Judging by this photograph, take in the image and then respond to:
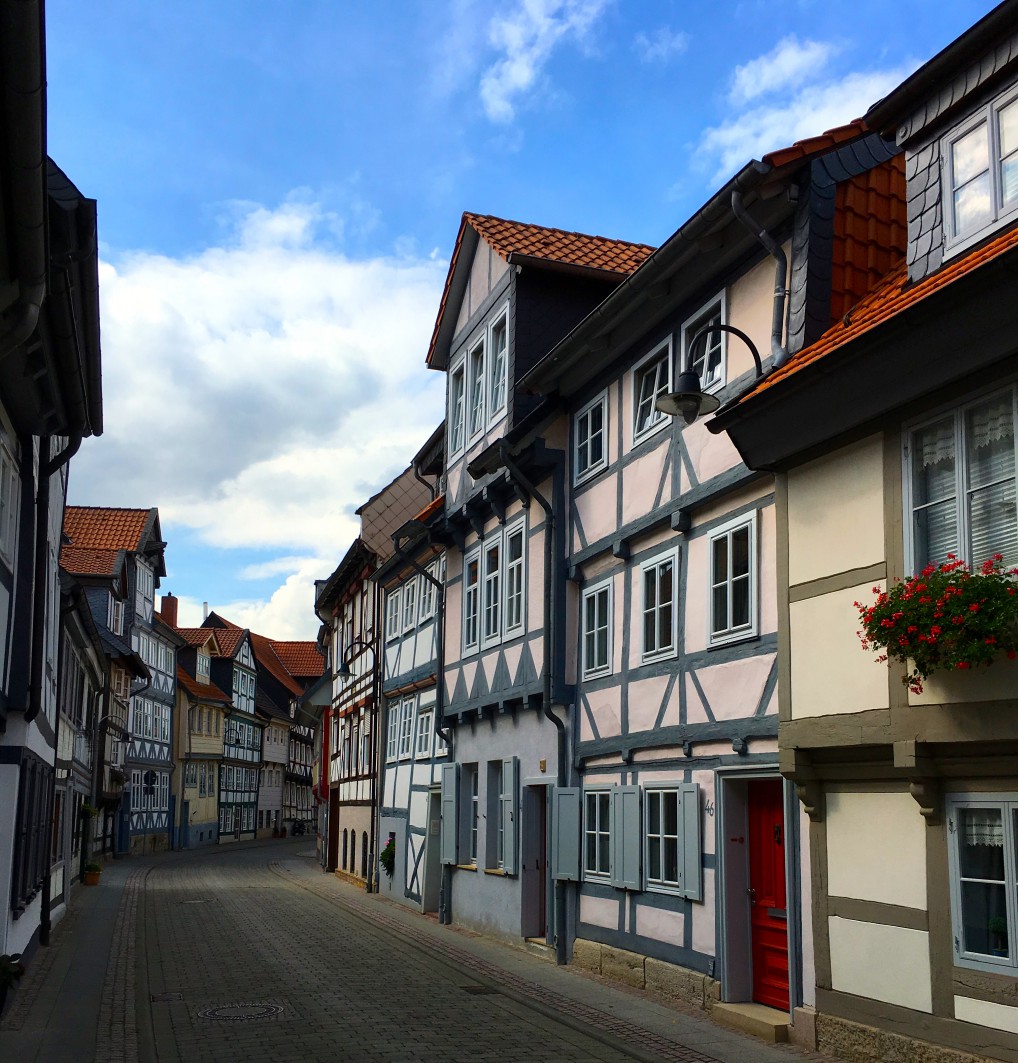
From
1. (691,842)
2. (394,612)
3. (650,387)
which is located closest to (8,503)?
(650,387)

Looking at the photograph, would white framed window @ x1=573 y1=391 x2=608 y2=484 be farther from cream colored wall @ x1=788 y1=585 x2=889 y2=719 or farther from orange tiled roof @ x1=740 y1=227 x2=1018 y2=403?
cream colored wall @ x1=788 y1=585 x2=889 y2=719

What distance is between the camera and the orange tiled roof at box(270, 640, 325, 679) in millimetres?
86750

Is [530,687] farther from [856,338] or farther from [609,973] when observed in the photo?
[856,338]

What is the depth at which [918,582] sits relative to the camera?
27.5 feet

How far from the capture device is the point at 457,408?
71.8ft

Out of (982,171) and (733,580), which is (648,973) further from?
(982,171)

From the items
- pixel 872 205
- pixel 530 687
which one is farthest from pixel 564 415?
pixel 872 205

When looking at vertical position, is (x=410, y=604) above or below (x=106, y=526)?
below

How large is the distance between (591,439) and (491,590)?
4.29 meters

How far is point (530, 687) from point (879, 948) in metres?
8.11

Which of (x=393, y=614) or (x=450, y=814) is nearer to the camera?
(x=450, y=814)

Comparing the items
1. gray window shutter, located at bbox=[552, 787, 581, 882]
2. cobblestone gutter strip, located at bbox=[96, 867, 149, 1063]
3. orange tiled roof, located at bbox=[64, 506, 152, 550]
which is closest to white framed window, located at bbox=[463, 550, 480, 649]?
gray window shutter, located at bbox=[552, 787, 581, 882]

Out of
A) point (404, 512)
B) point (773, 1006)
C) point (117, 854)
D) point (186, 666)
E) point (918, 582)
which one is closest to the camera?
point (918, 582)

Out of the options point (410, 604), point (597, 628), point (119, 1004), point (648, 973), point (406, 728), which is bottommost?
point (119, 1004)
